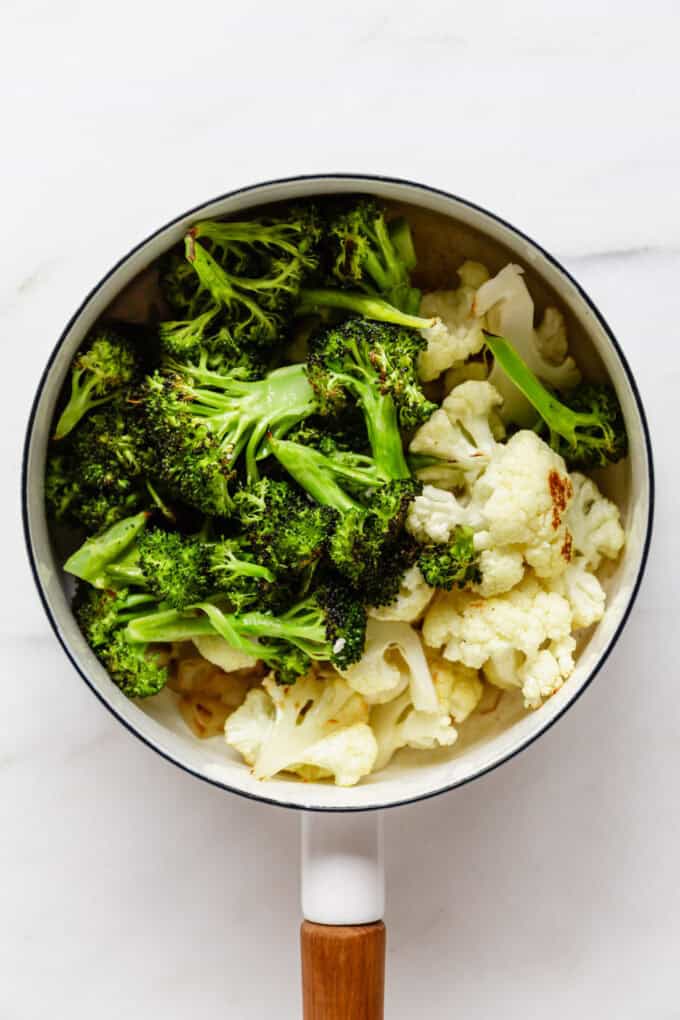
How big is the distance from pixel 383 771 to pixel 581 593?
36cm

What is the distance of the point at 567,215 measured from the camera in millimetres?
1602

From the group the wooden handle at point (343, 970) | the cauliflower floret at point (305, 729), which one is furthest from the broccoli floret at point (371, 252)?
the wooden handle at point (343, 970)

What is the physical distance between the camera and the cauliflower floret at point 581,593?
1433 millimetres

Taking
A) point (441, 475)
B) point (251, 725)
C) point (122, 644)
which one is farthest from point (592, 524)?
point (122, 644)

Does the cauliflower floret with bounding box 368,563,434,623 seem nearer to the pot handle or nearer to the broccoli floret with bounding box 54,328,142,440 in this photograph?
the pot handle

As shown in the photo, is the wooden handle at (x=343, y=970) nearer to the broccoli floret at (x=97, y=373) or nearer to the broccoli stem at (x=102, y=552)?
the broccoli stem at (x=102, y=552)

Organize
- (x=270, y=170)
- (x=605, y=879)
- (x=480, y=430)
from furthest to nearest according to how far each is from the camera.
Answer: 1. (x=605, y=879)
2. (x=270, y=170)
3. (x=480, y=430)

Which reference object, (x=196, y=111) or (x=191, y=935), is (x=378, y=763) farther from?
(x=196, y=111)

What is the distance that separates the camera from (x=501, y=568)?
141cm

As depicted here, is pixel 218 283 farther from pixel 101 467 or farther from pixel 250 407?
pixel 101 467

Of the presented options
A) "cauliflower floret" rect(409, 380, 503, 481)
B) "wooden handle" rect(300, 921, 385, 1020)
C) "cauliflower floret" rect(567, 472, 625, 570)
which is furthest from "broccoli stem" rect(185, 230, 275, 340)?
"wooden handle" rect(300, 921, 385, 1020)

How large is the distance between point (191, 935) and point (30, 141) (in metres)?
1.21

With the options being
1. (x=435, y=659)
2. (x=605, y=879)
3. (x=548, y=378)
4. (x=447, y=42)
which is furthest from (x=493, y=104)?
(x=605, y=879)

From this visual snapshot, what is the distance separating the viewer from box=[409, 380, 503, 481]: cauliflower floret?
142cm
